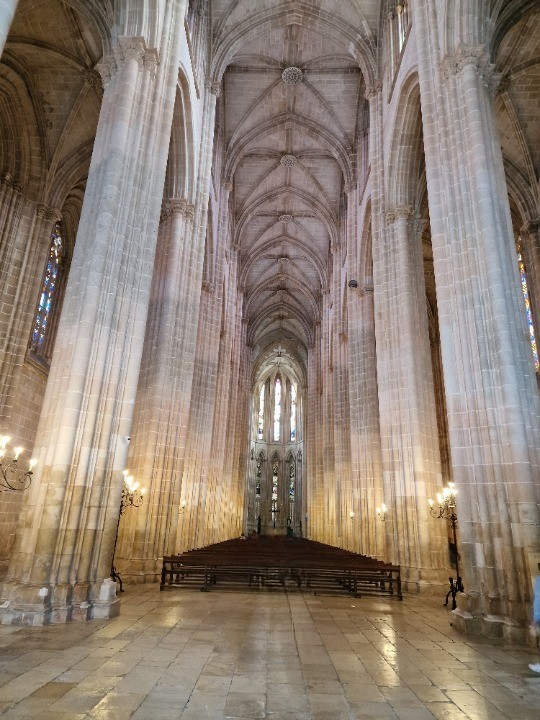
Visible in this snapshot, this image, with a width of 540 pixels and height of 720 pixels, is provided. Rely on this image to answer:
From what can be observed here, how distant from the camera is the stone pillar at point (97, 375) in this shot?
7.43 m

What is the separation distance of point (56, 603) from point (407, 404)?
9.97m

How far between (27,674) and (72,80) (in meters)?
17.6

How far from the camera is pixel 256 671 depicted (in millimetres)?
5203

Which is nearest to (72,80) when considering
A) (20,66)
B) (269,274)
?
(20,66)

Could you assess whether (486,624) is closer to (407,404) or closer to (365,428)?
(407,404)

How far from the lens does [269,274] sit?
3872cm

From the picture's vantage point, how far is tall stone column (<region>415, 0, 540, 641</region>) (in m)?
7.66

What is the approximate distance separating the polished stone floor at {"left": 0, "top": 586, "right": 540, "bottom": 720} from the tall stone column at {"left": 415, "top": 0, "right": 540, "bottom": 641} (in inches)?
45.3

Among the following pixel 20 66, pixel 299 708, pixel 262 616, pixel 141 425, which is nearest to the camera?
pixel 299 708

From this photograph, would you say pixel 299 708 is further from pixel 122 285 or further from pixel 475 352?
pixel 122 285

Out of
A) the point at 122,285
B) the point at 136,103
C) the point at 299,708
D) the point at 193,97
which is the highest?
the point at 193,97

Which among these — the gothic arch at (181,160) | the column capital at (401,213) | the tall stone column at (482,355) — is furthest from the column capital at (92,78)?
the tall stone column at (482,355)

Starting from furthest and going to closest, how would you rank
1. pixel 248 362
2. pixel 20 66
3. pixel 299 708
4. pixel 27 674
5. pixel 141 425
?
pixel 248 362
pixel 20 66
pixel 141 425
pixel 27 674
pixel 299 708

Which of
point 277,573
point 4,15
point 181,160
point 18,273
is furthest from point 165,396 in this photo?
point 4,15
